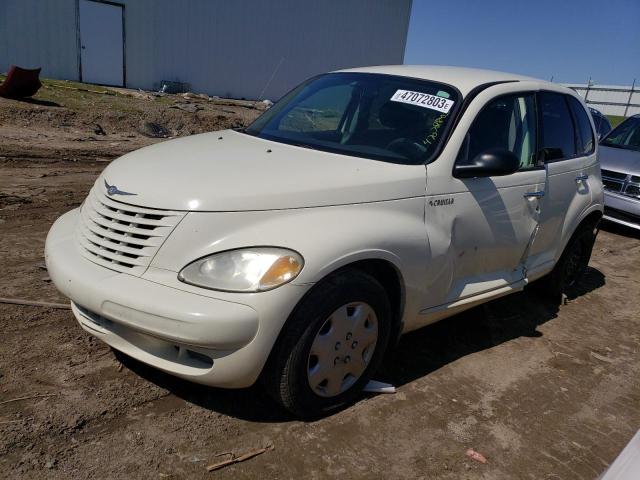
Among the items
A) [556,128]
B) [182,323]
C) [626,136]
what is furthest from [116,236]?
[626,136]

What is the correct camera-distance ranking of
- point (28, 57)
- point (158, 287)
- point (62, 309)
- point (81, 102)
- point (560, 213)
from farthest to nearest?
1. point (28, 57)
2. point (81, 102)
3. point (560, 213)
4. point (62, 309)
5. point (158, 287)

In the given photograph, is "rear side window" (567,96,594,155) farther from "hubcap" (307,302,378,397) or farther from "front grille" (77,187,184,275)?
"front grille" (77,187,184,275)

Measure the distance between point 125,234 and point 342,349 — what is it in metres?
1.22

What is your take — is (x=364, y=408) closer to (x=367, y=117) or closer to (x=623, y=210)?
(x=367, y=117)

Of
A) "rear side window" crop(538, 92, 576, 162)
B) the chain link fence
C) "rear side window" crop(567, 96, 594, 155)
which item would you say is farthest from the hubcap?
the chain link fence

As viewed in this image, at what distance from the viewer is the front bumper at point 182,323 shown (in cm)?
241

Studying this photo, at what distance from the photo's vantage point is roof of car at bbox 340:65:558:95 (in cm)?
370

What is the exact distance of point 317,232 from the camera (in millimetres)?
2652

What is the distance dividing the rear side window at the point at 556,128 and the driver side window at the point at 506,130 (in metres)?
0.16

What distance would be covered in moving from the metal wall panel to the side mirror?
16.6 m

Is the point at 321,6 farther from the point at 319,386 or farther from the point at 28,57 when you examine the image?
the point at 319,386

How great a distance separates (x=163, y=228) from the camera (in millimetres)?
2607

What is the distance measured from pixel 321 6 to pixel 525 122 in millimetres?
20090

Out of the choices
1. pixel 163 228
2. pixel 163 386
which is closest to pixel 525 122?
pixel 163 228
